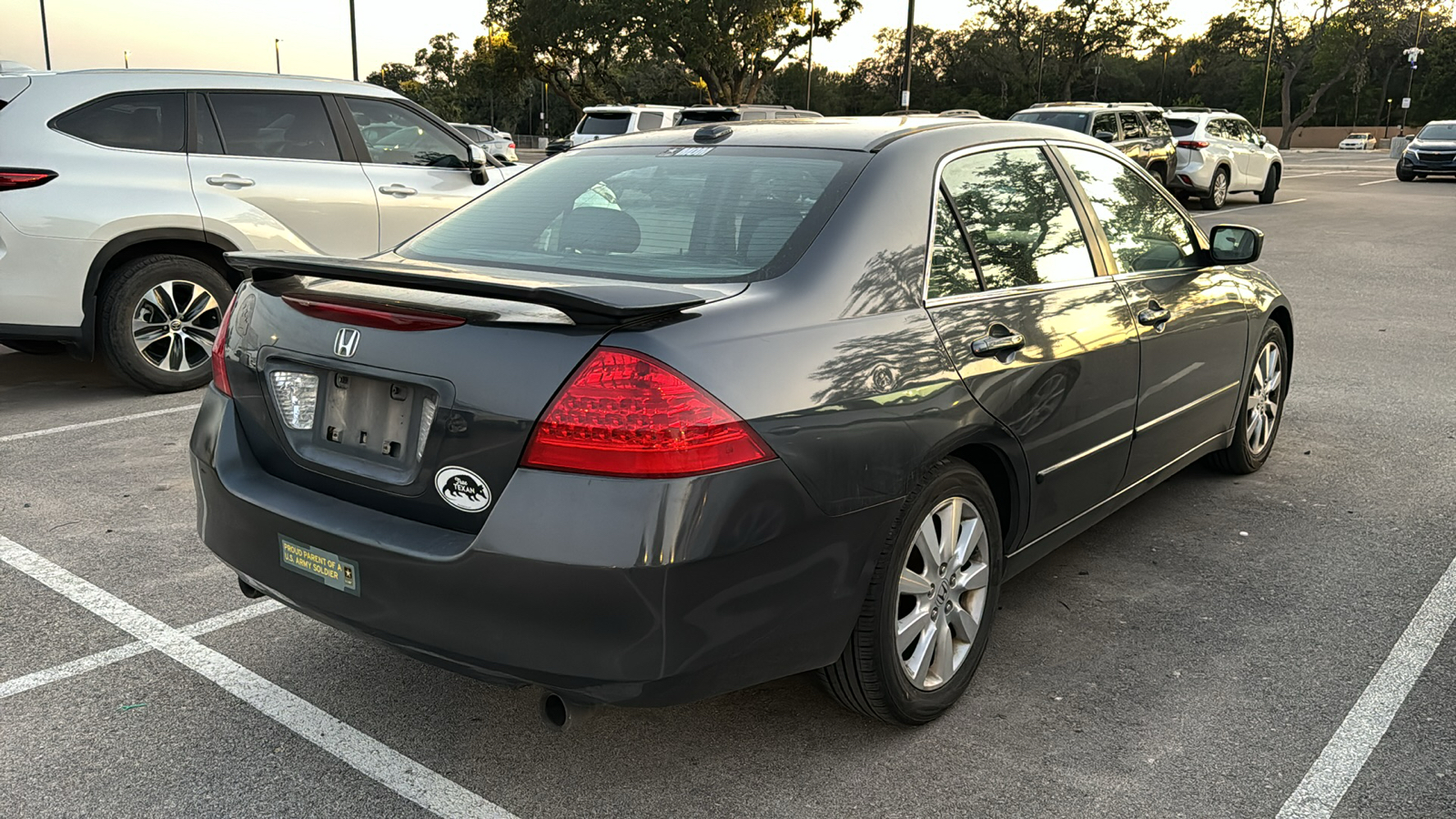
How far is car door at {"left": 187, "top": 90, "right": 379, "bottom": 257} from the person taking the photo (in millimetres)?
7016

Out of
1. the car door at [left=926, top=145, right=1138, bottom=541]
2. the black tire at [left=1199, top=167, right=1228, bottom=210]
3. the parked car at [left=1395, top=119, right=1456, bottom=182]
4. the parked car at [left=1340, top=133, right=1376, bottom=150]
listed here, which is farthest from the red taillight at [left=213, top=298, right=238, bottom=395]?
the parked car at [left=1340, top=133, right=1376, bottom=150]

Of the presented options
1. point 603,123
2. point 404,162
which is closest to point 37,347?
point 404,162

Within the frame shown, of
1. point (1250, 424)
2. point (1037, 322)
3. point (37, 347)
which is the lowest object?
point (37, 347)

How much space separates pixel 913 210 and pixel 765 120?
102 cm

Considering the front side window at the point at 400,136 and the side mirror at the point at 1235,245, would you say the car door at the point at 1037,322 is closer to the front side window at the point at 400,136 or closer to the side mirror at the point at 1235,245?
the side mirror at the point at 1235,245

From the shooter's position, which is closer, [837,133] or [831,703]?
[831,703]

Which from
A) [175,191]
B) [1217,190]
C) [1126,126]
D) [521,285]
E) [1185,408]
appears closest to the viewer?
[521,285]

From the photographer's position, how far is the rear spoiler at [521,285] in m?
2.37

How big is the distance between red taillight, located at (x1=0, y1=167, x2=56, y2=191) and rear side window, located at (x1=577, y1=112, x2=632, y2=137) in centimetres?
1571

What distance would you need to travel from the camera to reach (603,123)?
2192 centimetres

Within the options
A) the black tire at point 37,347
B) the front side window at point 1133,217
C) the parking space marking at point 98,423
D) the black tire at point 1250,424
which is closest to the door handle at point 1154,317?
the front side window at point 1133,217

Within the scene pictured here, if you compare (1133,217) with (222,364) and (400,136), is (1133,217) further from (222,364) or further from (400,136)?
(400,136)

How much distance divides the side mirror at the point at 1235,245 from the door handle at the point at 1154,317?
61 centimetres

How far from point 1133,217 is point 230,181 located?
17.6ft
